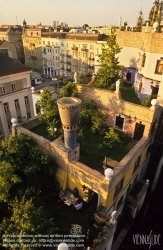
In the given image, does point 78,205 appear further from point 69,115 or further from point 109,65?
point 109,65

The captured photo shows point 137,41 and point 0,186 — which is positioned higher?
point 137,41

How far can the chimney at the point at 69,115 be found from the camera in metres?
12.9

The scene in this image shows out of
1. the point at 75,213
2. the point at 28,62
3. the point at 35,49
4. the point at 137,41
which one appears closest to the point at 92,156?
the point at 75,213

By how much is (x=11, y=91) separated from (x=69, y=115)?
1996cm

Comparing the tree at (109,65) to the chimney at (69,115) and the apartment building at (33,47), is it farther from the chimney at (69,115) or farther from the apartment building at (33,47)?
the apartment building at (33,47)

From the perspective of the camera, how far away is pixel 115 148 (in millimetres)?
17625

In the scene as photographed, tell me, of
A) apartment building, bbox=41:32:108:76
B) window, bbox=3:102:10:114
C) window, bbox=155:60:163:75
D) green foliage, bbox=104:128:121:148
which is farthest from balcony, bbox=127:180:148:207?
apartment building, bbox=41:32:108:76

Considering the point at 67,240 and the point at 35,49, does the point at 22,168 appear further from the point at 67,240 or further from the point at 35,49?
the point at 35,49

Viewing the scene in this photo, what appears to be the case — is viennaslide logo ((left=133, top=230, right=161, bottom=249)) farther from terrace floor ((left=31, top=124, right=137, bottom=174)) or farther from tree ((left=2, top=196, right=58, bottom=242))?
tree ((left=2, top=196, right=58, bottom=242))

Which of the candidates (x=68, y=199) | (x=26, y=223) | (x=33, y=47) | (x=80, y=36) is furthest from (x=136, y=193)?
(x=33, y=47)

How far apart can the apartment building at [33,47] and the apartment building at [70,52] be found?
2.86 m

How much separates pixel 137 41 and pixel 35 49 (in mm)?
54054

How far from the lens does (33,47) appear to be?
69.2 meters

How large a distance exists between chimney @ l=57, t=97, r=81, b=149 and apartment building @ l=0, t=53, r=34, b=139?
716 inches
